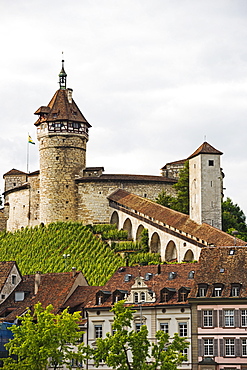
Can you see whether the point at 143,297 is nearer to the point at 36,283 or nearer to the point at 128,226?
the point at 36,283

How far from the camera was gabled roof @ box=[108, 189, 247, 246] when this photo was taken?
308 ft

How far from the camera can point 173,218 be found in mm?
105312

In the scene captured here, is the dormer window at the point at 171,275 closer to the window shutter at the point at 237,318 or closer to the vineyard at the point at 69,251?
the window shutter at the point at 237,318

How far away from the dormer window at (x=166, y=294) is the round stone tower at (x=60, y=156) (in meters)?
53.6

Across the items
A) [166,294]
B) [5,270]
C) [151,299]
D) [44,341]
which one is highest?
[5,270]

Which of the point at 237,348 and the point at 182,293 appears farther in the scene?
the point at 182,293

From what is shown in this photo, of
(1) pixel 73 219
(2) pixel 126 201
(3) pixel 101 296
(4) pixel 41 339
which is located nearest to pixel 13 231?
(1) pixel 73 219

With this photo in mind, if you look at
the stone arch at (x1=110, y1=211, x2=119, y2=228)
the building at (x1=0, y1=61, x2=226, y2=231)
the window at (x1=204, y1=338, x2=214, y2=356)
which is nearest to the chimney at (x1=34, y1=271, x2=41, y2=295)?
the window at (x1=204, y1=338, x2=214, y2=356)

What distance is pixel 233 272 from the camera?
2611 inches

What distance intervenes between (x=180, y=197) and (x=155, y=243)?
10.3 m

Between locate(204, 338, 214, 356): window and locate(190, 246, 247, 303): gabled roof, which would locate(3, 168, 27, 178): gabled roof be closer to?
locate(190, 246, 247, 303): gabled roof

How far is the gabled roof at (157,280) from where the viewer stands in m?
67.8

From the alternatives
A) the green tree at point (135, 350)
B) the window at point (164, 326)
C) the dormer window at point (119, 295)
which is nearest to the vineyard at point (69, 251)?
the dormer window at point (119, 295)

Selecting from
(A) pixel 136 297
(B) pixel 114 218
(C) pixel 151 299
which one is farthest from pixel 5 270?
(B) pixel 114 218
